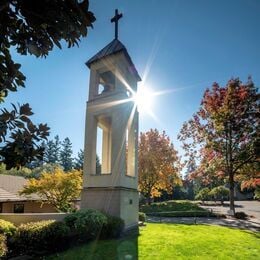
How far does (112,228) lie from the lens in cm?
1070

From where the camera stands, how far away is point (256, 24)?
34.8 feet

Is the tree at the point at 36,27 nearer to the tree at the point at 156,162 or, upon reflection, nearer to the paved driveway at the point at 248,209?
the paved driveway at the point at 248,209

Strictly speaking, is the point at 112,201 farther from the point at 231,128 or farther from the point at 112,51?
the point at 231,128

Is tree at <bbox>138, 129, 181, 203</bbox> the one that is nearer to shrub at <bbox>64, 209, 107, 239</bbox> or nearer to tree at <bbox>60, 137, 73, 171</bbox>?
shrub at <bbox>64, 209, 107, 239</bbox>

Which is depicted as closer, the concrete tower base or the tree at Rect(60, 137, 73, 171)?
the concrete tower base

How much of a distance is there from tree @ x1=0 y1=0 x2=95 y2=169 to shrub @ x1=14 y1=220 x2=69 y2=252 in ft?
24.5

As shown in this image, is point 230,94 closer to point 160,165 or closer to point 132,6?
point 160,165

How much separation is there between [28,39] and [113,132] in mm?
Result: 10852

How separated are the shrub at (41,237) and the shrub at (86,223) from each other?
49cm

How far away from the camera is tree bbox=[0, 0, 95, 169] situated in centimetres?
240

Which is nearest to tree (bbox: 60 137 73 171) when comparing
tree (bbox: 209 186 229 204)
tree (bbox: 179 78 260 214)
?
tree (bbox: 209 186 229 204)

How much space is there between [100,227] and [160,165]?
2124 centimetres

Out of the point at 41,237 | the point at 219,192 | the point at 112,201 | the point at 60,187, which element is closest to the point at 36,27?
the point at 41,237

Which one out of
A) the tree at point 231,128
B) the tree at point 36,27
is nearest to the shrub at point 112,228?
the tree at point 36,27
